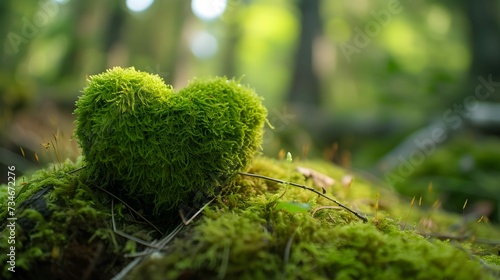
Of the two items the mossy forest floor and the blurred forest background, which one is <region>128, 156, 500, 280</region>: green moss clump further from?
the blurred forest background

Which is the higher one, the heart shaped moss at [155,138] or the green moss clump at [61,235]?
the heart shaped moss at [155,138]

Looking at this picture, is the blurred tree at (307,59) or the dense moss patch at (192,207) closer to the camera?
the dense moss patch at (192,207)

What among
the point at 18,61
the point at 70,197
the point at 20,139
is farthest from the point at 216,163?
the point at 18,61

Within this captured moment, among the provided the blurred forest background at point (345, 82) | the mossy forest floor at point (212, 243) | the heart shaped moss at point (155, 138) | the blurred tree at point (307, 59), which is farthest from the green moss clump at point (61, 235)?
the blurred tree at point (307, 59)

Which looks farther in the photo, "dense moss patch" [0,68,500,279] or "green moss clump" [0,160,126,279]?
"green moss clump" [0,160,126,279]

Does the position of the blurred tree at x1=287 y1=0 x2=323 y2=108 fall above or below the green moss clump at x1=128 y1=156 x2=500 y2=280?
above

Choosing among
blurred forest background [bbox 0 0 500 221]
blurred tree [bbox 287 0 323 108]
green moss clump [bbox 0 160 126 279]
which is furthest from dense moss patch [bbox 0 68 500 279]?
blurred tree [bbox 287 0 323 108]

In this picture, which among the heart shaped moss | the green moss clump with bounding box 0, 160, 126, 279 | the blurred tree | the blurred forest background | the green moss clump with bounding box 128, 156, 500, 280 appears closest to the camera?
the green moss clump with bounding box 128, 156, 500, 280

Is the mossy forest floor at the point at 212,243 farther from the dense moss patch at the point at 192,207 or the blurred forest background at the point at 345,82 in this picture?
the blurred forest background at the point at 345,82
